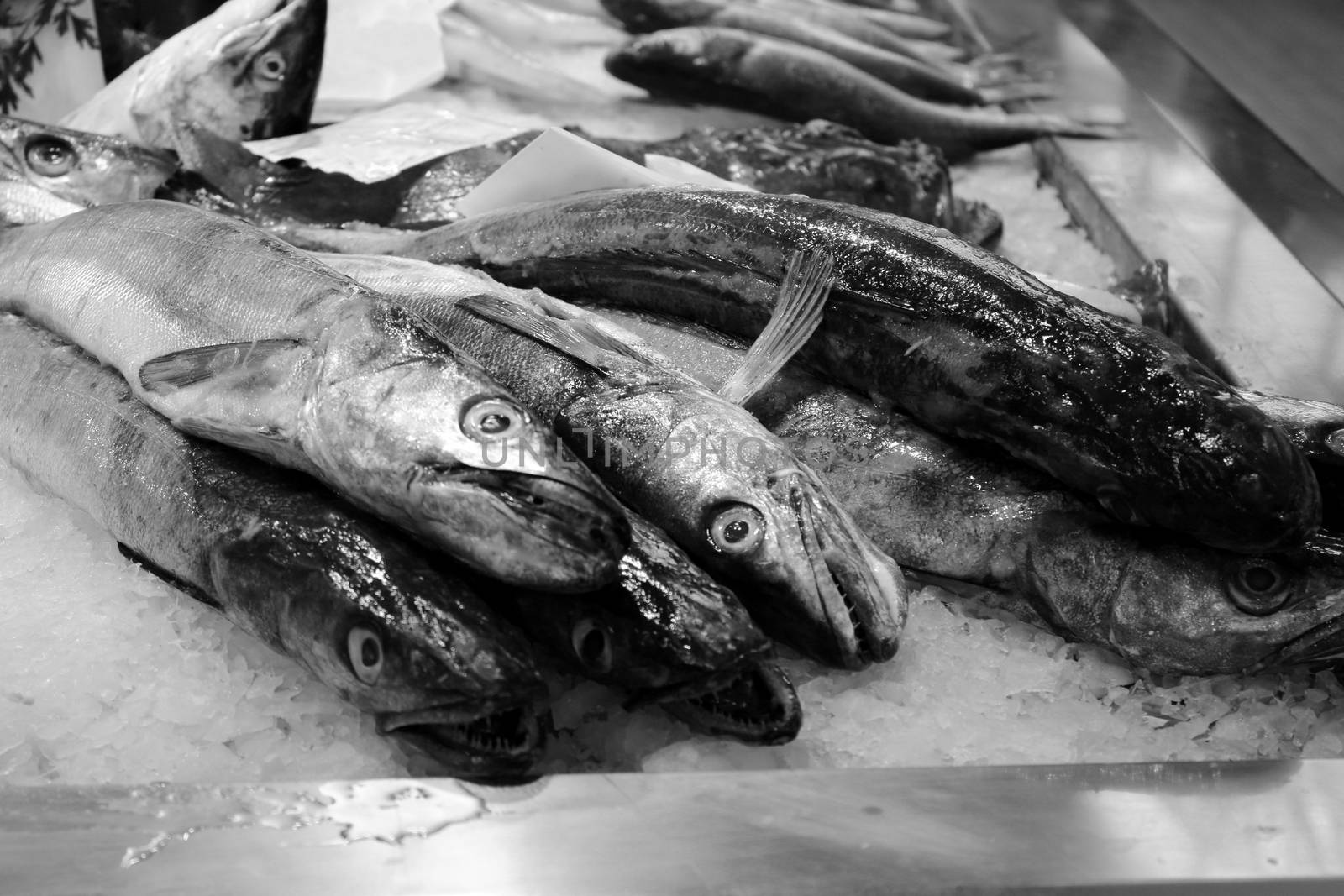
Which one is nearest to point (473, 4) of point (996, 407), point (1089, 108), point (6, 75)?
point (6, 75)

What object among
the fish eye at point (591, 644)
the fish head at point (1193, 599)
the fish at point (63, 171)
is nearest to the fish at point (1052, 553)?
the fish head at point (1193, 599)

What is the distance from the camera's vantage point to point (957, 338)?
2.05 meters

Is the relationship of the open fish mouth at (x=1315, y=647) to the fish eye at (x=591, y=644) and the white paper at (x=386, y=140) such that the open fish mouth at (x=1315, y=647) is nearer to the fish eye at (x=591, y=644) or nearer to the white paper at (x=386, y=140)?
the fish eye at (x=591, y=644)

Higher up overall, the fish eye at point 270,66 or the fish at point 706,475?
the fish eye at point 270,66

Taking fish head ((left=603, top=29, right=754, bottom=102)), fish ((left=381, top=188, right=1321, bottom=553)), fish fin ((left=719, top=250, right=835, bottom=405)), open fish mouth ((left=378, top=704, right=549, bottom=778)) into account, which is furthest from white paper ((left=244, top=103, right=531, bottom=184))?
open fish mouth ((left=378, top=704, right=549, bottom=778))

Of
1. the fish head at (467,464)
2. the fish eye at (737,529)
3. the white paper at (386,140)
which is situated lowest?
the fish eye at (737,529)

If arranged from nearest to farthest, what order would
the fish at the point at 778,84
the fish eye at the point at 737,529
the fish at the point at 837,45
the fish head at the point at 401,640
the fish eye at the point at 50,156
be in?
the fish head at the point at 401,640, the fish eye at the point at 737,529, the fish eye at the point at 50,156, the fish at the point at 778,84, the fish at the point at 837,45

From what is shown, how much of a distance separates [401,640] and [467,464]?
0.28 metres

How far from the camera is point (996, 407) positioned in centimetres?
200

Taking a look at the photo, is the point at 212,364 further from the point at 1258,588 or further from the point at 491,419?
the point at 1258,588

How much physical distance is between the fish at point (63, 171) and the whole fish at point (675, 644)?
190 cm

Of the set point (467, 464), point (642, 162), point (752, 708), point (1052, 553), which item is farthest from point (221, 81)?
point (1052, 553)

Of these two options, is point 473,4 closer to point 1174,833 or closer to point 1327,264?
point 1327,264

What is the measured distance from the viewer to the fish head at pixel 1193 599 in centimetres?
192
